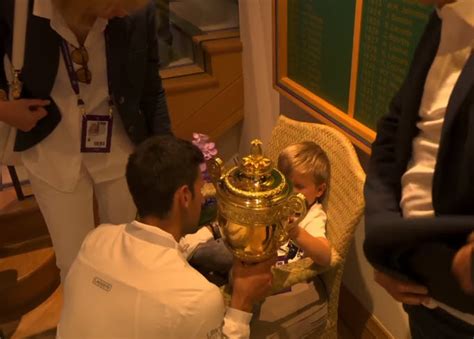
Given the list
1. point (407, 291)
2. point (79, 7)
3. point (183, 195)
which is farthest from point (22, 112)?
point (407, 291)

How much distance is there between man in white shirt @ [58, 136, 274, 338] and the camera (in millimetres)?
1092

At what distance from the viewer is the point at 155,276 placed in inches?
43.8

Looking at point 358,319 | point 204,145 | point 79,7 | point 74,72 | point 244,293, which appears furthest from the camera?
point 204,145

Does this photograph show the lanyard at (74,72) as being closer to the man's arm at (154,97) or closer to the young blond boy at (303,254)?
the man's arm at (154,97)

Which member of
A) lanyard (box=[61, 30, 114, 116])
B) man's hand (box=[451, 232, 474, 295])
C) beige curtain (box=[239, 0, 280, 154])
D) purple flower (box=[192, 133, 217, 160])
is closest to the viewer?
man's hand (box=[451, 232, 474, 295])

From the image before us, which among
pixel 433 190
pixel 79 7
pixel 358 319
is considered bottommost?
pixel 358 319

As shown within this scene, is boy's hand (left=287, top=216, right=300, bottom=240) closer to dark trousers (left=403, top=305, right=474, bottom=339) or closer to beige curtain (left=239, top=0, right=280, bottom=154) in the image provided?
dark trousers (left=403, top=305, right=474, bottom=339)

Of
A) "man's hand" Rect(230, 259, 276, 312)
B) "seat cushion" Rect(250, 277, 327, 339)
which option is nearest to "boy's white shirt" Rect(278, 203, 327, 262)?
"seat cushion" Rect(250, 277, 327, 339)

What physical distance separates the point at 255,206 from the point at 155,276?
0.90ft

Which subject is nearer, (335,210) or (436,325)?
(436,325)

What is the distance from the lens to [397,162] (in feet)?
2.95

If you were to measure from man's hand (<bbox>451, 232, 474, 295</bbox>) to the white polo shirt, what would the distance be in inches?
22.9

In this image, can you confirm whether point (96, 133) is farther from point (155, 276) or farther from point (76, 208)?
→ point (155, 276)

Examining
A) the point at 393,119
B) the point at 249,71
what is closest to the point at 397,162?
the point at 393,119
